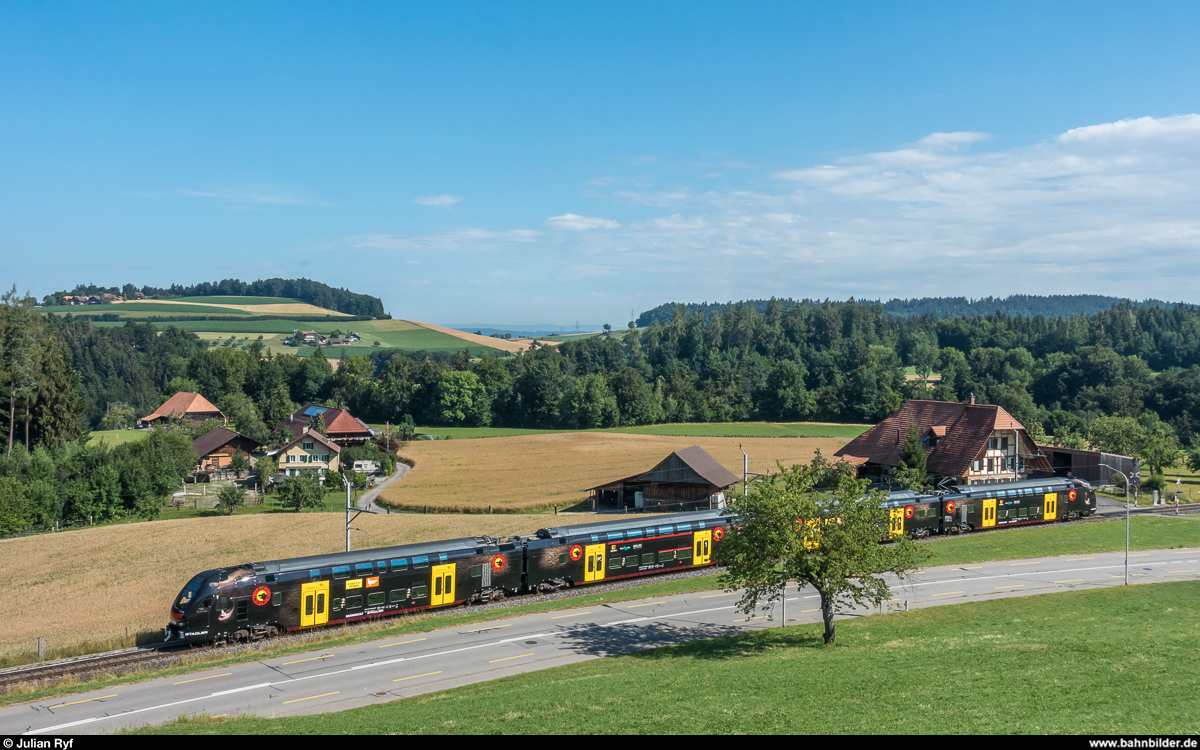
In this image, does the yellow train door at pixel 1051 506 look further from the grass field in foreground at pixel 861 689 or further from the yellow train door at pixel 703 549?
the yellow train door at pixel 703 549

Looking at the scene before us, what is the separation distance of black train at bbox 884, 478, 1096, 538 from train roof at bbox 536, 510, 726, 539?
49.2 ft

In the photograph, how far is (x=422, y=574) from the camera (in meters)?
37.9

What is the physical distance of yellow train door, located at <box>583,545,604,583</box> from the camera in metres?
43.6

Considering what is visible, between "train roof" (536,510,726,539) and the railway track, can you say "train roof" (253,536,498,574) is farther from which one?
"train roof" (536,510,726,539)

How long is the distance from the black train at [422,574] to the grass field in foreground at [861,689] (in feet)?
36.5

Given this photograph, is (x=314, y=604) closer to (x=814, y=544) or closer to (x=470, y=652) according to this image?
(x=470, y=652)

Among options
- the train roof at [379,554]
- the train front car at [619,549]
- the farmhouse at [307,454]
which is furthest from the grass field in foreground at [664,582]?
the farmhouse at [307,454]

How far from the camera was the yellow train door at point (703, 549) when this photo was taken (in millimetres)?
47469

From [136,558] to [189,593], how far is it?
2426cm

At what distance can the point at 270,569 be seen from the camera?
3438 cm

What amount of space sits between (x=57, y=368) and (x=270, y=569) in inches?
2818

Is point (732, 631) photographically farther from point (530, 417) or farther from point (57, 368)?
point (530, 417)

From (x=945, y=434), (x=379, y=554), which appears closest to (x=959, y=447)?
(x=945, y=434)
